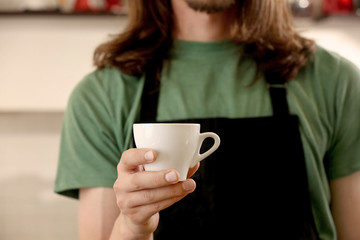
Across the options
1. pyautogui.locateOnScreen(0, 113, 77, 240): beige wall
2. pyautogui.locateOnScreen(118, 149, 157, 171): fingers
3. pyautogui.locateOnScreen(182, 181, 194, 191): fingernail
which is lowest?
pyautogui.locateOnScreen(0, 113, 77, 240): beige wall

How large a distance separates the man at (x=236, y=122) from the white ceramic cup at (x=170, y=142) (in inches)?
14.8

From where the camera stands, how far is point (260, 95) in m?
1.07

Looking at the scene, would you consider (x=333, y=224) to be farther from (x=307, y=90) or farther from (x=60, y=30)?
(x=60, y=30)

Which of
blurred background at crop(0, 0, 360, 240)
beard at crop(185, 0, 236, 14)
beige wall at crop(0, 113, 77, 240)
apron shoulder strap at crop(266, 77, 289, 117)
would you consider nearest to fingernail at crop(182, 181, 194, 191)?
apron shoulder strap at crop(266, 77, 289, 117)

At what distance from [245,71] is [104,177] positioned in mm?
479

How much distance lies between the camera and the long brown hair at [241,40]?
1120mm

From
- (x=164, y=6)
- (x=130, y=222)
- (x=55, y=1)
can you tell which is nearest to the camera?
(x=130, y=222)

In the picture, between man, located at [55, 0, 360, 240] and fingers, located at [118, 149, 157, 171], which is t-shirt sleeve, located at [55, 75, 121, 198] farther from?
fingers, located at [118, 149, 157, 171]

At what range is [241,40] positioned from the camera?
1.15 metres

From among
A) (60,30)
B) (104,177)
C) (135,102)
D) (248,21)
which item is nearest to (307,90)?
(248,21)

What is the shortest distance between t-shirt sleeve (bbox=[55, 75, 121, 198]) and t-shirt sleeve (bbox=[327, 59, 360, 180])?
57 centimetres

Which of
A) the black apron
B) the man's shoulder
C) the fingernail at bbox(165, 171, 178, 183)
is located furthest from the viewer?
the man's shoulder

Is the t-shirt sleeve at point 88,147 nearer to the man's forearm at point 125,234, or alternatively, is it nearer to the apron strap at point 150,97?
the apron strap at point 150,97

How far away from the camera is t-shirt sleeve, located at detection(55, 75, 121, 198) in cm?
103
